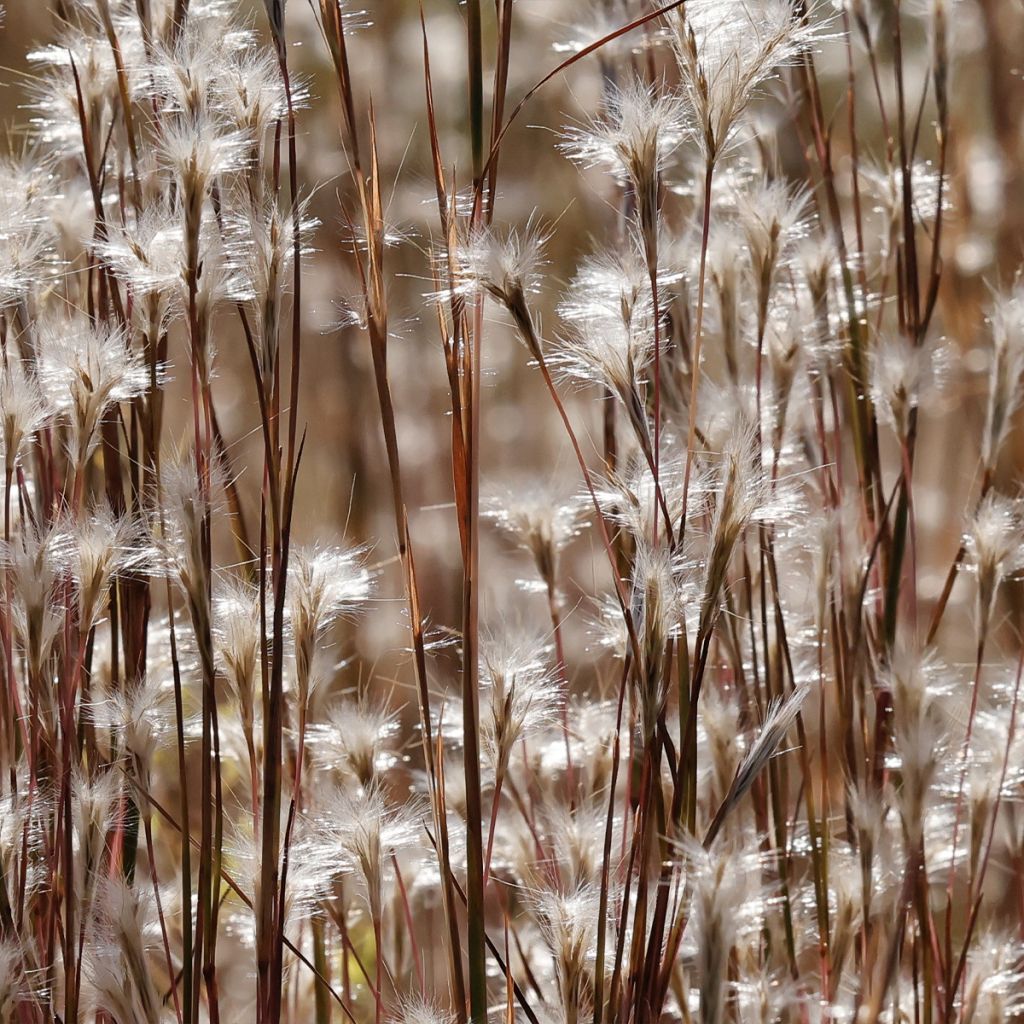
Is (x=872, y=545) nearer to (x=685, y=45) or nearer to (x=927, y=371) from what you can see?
(x=927, y=371)

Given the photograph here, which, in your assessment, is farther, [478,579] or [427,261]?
[427,261]

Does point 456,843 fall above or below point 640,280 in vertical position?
below

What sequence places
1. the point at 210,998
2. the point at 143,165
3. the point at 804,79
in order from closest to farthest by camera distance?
the point at 210,998
the point at 143,165
the point at 804,79

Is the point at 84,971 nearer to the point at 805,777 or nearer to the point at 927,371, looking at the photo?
the point at 805,777

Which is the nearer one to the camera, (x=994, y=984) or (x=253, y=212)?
(x=253, y=212)

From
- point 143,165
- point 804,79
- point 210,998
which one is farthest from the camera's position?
point 804,79

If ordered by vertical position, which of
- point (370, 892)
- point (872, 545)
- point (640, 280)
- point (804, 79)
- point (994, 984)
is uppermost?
point (804, 79)

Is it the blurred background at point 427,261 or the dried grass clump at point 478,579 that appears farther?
the blurred background at point 427,261

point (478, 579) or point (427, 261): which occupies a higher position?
point (427, 261)

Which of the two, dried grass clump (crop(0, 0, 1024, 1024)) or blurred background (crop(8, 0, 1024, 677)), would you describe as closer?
dried grass clump (crop(0, 0, 1024, 1024))

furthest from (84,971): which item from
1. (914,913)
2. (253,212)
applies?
(914,913)
